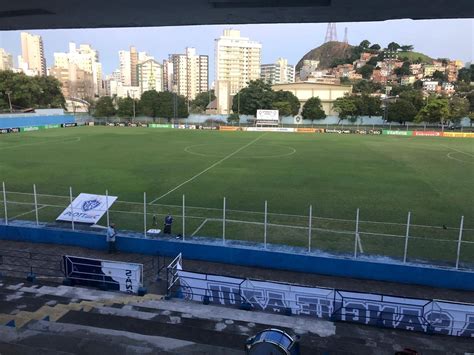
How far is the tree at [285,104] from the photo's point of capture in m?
95.7

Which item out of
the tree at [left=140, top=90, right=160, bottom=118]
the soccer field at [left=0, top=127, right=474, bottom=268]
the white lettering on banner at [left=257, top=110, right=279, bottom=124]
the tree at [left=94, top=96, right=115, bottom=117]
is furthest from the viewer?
the tree at [left=140, top=90, right=160, bottom=118]

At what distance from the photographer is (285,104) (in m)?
95.5

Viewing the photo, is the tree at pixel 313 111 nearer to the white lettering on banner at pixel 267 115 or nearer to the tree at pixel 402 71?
the white lettering on banner at pixel 267 115

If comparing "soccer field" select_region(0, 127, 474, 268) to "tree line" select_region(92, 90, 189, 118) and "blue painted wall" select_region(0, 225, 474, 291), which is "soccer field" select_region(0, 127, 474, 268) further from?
"tree line" select_region(92, 90, 189, 118)

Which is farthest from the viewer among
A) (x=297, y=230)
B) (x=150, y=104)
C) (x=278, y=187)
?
(x=150, y=104)

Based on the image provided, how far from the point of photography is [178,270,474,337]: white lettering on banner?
416 inches

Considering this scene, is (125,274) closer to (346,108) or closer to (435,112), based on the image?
(435,112)

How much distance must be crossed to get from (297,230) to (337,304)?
7.82 m

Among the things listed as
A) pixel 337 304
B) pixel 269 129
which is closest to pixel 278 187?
pixel 337 304

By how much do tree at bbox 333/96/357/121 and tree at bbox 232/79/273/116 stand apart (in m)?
15.5

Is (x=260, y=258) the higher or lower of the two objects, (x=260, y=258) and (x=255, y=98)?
the lower

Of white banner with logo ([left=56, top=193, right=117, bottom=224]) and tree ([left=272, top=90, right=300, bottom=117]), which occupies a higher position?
tree ([left=272, top=90, right=300, bottom=117])

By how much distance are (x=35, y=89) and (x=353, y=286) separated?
92548mm

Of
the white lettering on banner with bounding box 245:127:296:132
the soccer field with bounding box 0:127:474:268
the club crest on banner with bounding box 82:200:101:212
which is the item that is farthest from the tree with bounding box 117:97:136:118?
the club crest on banner with bounding box 82:200:101:212
